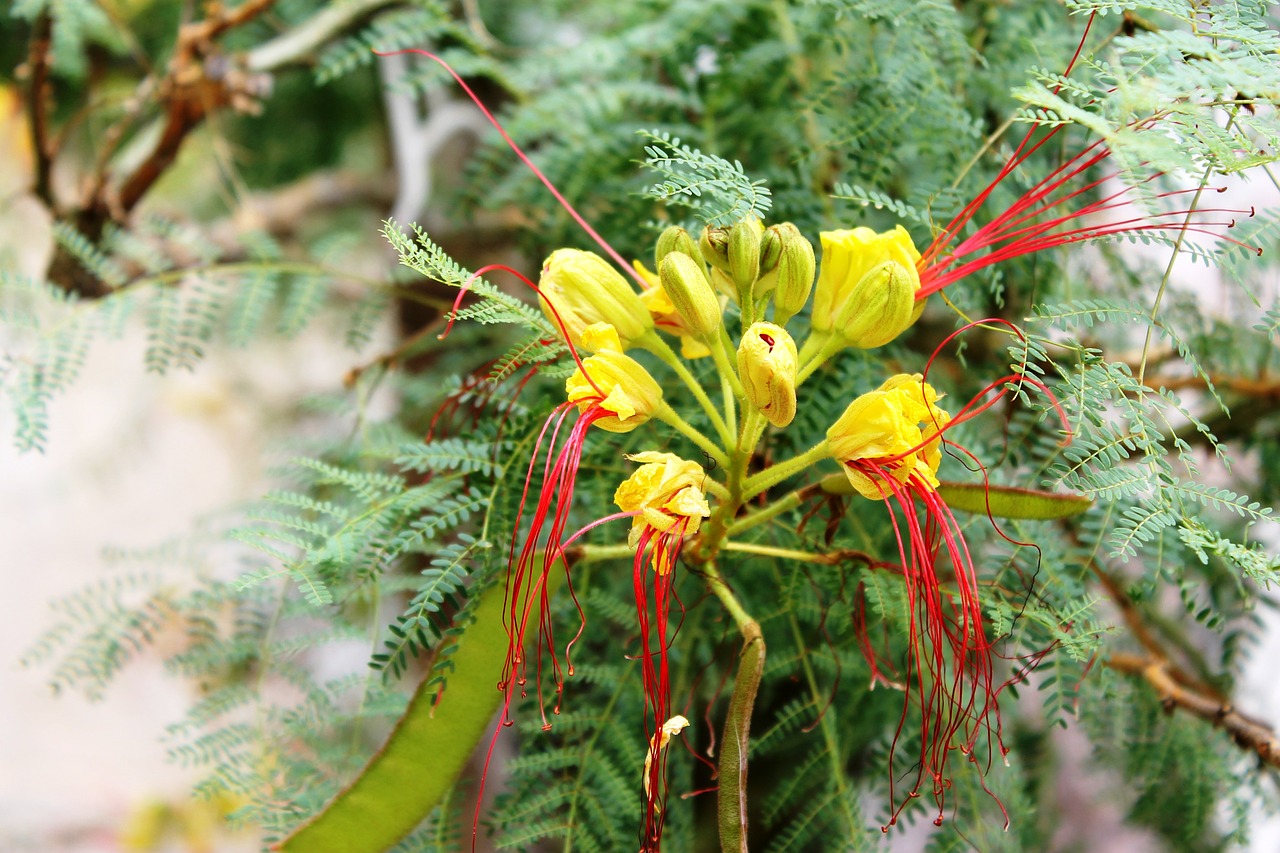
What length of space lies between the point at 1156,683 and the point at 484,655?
0.53 meters

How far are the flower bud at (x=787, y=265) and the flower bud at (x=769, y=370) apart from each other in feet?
0.13

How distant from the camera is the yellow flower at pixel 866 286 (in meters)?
0.44

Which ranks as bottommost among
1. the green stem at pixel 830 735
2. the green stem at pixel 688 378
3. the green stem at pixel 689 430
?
the green stem at pixel 830 735

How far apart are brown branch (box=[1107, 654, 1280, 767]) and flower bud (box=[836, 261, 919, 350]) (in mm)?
311

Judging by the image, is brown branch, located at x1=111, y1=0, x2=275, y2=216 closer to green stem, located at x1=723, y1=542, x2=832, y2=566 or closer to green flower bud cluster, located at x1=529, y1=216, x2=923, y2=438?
green flower bud cluster, located at x1=529, y1=216, x2=923, y2=438

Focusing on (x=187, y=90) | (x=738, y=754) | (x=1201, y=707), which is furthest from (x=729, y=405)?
(x=187, y=90)

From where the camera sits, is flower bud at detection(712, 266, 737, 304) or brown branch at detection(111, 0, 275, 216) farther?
brown branch at detection(111, 0, 275, 216)

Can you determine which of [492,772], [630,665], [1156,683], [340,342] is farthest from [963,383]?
[340,342]

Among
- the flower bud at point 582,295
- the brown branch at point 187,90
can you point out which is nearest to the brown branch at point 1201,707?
the flower bud at point 582,295

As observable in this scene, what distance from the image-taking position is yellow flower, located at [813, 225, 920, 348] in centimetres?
44

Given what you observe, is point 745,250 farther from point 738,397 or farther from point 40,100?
point 40,100

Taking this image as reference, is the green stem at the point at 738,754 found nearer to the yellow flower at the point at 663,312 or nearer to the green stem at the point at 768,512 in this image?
the green stem at the point at 768,512

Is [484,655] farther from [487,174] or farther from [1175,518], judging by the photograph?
[487,174]

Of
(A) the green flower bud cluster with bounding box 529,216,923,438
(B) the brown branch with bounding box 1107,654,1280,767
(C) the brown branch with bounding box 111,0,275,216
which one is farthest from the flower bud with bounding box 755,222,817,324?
(C) the brown branch with bounding box 111,0,275,216
